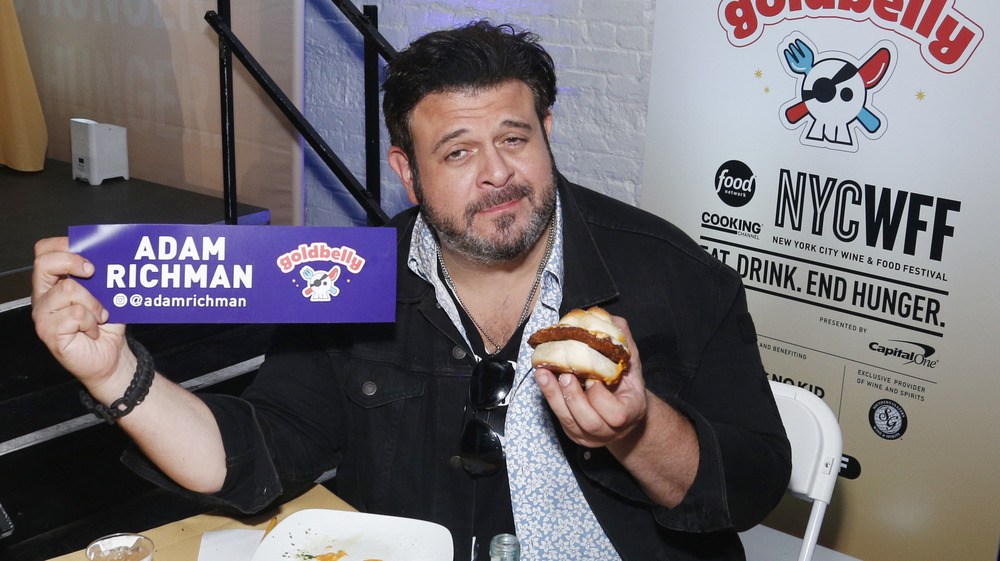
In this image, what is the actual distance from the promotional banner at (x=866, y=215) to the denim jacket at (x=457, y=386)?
1076mm

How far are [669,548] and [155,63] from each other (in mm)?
3239

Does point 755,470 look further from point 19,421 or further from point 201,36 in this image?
point 201,36

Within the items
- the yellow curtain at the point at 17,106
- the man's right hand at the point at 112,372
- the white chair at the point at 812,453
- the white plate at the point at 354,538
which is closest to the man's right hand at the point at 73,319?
the man's right hand at the point at 112,372

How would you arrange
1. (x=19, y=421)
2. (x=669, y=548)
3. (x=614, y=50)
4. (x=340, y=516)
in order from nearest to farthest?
(x=340, y=516) < (x=669, y=548) < (x=19, y=421) < (x=614, y=50)

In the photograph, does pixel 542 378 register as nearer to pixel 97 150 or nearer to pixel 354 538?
pixel 354 538

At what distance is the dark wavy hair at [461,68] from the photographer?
5.30 feet

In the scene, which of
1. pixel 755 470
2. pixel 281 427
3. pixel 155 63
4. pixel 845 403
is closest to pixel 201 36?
pixel 155 63

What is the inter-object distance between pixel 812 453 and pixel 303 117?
7.13 ft

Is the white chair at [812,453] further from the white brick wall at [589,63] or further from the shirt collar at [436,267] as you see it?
the white brick wall at [589,63]

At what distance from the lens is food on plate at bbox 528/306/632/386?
1.12 metres

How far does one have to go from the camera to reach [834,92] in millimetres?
2549

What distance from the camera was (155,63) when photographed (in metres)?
3.81

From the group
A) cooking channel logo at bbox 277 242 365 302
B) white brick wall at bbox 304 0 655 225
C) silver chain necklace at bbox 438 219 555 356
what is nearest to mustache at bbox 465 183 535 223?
silver chain necklace at bbox 438 219 555 356

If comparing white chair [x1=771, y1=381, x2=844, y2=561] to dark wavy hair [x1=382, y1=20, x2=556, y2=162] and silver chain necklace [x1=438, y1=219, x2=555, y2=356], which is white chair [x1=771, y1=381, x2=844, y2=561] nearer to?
silver chain necklace [x1=438, y1=219, x2=555, y2=356]
